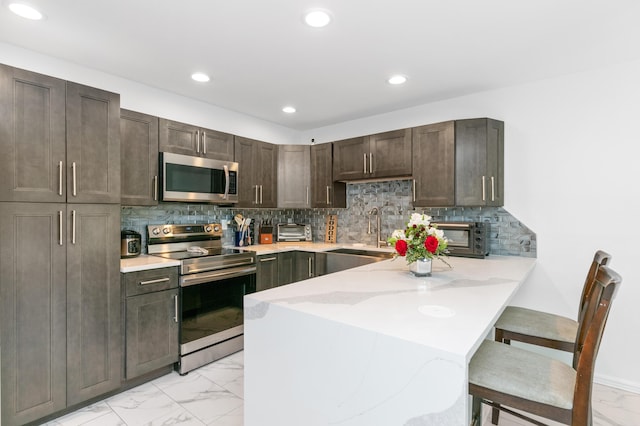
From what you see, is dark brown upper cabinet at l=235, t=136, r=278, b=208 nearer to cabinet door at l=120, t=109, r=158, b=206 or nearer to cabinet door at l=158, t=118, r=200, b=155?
cabinet door at l=158, t=118, r=200, b=155

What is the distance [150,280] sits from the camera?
2.55m

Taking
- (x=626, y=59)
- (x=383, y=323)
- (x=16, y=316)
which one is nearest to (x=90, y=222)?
(x=16, y=316)

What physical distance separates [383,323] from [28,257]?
2137 mm

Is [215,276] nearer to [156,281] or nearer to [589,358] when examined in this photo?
[156,281]

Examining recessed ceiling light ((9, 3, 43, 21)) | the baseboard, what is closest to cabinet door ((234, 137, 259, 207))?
recessed ceiling light ((9, 3, 43, 21))

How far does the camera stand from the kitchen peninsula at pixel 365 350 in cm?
105

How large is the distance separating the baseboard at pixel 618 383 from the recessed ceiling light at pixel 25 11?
15.0 feet

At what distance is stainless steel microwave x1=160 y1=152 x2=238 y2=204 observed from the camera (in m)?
2.91

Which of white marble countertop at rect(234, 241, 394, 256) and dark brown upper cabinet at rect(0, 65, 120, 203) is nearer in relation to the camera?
dark brown upper cabinet at rect(0, 65, 120, 203)

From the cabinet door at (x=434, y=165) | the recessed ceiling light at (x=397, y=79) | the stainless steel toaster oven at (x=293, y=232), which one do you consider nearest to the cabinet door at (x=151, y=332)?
the stainless steel toaster oven at (x=293, y=232)

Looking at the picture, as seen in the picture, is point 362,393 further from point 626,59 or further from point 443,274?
point 626,59

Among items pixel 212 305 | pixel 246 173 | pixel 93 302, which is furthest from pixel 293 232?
pixel 93 302

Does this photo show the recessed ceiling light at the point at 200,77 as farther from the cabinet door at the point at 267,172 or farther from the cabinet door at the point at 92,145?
the cabinet door at the point at 267,172

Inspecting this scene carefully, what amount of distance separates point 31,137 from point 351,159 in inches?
109
